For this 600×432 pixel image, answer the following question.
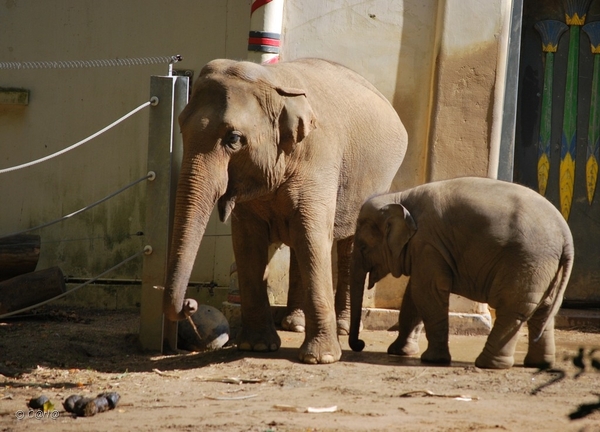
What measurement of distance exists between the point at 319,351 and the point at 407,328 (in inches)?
31.3

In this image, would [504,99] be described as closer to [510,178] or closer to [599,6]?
[510,178]

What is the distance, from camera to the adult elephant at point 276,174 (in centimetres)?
570

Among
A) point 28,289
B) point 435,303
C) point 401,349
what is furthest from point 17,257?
point 435,303

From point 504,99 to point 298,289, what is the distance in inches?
93.0

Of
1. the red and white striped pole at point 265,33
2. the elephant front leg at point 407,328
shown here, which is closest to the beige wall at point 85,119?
the red and white striped pole at point 265,33

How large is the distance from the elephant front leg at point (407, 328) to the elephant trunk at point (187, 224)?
1610 mm

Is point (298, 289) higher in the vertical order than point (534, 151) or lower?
lower

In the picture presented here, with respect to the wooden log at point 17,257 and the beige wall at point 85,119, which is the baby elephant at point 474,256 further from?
the wooden log at point 17,257

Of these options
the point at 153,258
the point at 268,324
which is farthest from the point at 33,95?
the point at 268,324

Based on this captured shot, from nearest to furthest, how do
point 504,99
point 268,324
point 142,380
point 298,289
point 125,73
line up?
point 142,380, point 268,324, point 298,289, point 504,99, point 125,73

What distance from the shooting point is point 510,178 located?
8219 millimetres

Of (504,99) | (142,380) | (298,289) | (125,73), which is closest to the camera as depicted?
(142,380)

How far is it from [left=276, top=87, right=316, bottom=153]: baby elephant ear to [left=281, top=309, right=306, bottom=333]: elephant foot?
71.8 inches

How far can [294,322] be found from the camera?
24.6 feet
